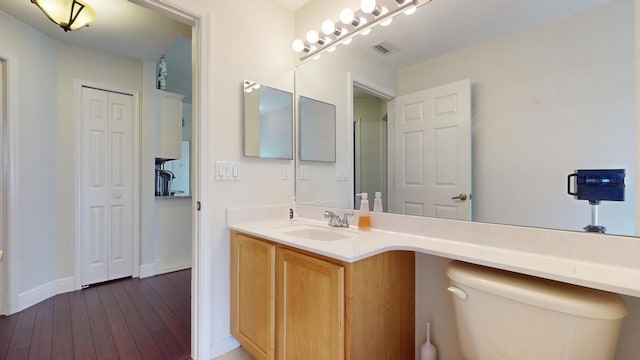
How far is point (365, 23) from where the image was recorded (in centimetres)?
163

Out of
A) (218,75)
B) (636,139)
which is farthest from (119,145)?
(636,139)

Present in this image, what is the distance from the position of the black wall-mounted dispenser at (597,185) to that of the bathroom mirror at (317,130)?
1.26 metres

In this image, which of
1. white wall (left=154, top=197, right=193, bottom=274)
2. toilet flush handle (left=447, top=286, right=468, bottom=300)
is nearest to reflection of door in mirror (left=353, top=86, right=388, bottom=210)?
toilet flush handle (left=447, top=286, right=468, bottom=300)

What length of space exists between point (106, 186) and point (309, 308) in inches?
105

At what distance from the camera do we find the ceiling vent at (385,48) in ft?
5.15

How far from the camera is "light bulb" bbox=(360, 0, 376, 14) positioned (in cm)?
Result: 153

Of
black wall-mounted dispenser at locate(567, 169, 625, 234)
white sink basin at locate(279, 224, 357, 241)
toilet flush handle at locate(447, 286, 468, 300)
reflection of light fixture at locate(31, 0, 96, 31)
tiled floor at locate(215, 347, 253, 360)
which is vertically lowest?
tiled floor at locate(215, 347, 253, 360)

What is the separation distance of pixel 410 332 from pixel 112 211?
295 centimetres

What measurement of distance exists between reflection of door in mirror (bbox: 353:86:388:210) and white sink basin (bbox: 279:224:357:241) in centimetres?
24

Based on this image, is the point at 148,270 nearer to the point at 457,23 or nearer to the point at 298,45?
the point at 298,45

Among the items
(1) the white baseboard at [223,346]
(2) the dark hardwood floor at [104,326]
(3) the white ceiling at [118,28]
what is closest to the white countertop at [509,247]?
(1) the white baseboard at [223,346]

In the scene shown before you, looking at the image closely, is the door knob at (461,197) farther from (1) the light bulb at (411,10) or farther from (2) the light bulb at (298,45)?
(2) the light bulb at (298,45)

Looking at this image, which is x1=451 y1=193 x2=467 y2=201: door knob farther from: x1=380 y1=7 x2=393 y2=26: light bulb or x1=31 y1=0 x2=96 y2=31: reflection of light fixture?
x1=31 y1=0 x2=96 y2=31: reflection of light fixture

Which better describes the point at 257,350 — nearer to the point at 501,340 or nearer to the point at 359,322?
the point at 359,322
